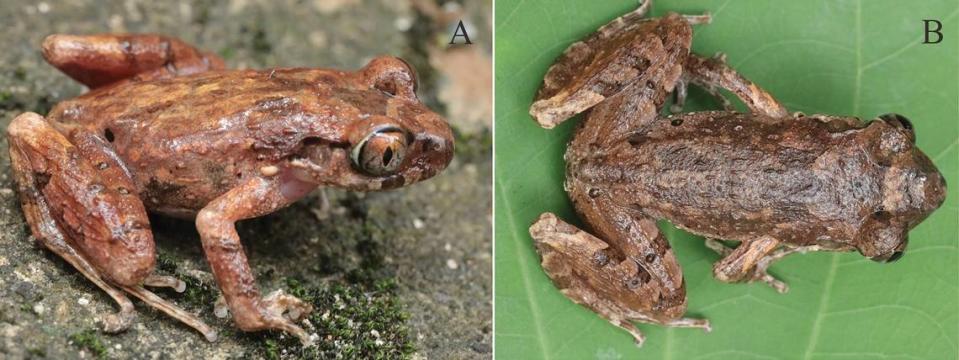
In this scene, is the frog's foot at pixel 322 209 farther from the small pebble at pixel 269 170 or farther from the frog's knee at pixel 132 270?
the frog's knee at pixel 132 270

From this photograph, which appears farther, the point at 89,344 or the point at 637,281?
the point at 637,281

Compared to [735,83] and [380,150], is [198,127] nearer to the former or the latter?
[380,150]

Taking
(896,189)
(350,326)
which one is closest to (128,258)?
(350,326)

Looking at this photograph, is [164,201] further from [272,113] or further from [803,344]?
[803,344]

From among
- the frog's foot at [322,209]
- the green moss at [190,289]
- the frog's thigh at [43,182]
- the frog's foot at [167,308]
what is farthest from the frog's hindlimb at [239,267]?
the frog's foot at [322,209]

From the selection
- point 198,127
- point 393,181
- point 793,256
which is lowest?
point 793,256
